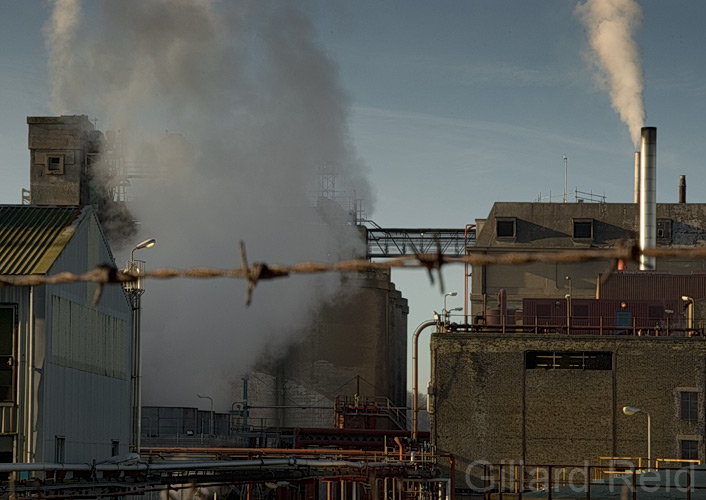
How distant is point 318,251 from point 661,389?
21.9 metres

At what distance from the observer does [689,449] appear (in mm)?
44094

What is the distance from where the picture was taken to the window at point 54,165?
5728cm

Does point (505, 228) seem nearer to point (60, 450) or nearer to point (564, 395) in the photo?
point (564, 395)

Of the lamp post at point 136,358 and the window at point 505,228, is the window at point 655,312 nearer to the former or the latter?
the window at point 505,228

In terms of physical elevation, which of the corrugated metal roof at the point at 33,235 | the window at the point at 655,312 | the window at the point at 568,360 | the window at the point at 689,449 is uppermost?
the corrugated metal roof at the point at 33,235

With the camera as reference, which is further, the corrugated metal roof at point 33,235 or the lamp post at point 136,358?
the lamp post at point 136,358

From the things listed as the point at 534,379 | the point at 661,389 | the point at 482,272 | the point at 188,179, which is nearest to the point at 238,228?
the point at 188,179

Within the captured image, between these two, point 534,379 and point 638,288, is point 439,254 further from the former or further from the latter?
point 638,288

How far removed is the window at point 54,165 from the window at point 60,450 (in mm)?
35109

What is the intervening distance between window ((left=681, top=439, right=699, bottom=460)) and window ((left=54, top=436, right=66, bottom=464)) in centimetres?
2762

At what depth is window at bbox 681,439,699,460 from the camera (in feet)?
144

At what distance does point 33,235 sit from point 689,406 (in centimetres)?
2902

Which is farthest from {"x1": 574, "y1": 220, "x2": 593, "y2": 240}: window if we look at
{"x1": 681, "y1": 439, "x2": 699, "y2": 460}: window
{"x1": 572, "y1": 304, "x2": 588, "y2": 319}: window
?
{"x1": 681, "y1": 439, "x2": 699, "y2": 460}: window

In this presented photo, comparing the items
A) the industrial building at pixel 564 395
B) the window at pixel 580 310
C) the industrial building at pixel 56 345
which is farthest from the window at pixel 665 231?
the industrial building at pixel 56 345
